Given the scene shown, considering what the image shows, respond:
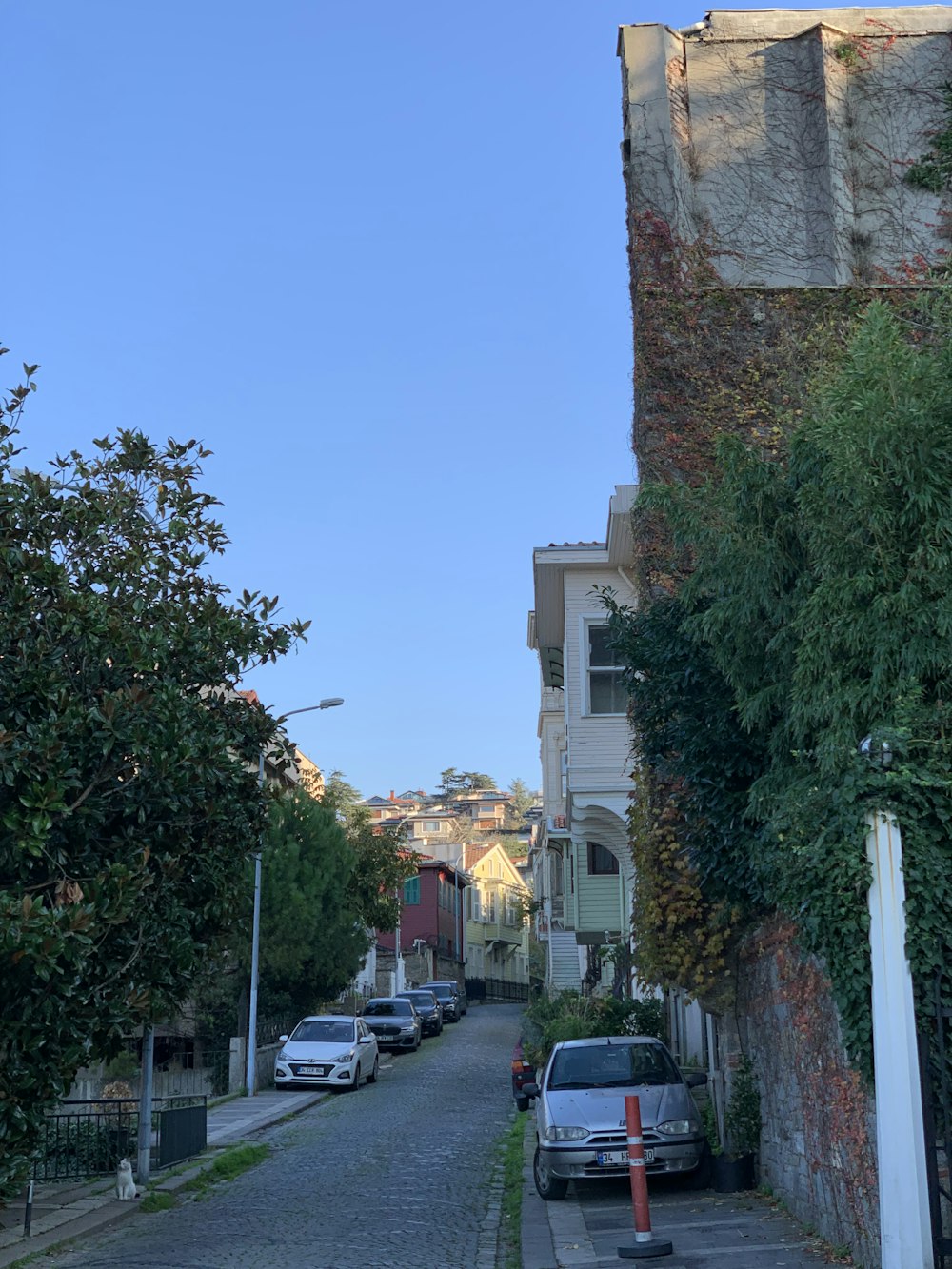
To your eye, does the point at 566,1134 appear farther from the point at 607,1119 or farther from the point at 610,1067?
the point at 610,1067

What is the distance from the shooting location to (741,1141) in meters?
12.8

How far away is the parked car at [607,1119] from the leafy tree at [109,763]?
3.84 meters

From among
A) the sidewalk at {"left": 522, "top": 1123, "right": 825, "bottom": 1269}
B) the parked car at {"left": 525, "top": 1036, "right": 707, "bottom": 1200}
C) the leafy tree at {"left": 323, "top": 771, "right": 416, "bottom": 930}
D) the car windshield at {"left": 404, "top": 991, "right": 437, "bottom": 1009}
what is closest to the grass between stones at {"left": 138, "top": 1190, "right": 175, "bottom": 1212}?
the sidewalk at {"left": 522, "top": 1123, "right": 825, "bottom": 1269}

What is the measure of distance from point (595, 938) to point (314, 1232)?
69.3ft

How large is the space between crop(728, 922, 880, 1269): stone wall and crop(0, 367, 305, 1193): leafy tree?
16.3 feet

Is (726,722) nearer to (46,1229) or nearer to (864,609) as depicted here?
(864,609)

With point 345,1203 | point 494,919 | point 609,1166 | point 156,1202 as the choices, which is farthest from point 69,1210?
point 494,919

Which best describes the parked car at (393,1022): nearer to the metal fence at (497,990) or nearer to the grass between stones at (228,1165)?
the grass between stones at (228,1165)

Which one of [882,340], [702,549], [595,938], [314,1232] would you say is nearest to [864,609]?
[882,340]

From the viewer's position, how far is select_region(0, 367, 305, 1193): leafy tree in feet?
30.0

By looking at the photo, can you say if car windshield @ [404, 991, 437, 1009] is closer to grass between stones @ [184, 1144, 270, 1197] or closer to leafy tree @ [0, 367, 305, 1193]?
grass between stones @ [184, 1144, 270, 1197]

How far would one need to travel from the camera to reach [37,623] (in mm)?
11023

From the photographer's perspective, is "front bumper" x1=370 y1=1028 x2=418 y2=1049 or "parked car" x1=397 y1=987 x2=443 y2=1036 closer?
"front bumper" x1=370 y1=1028 x2=418 y2=1049

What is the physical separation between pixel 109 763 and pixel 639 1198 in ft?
16.7
